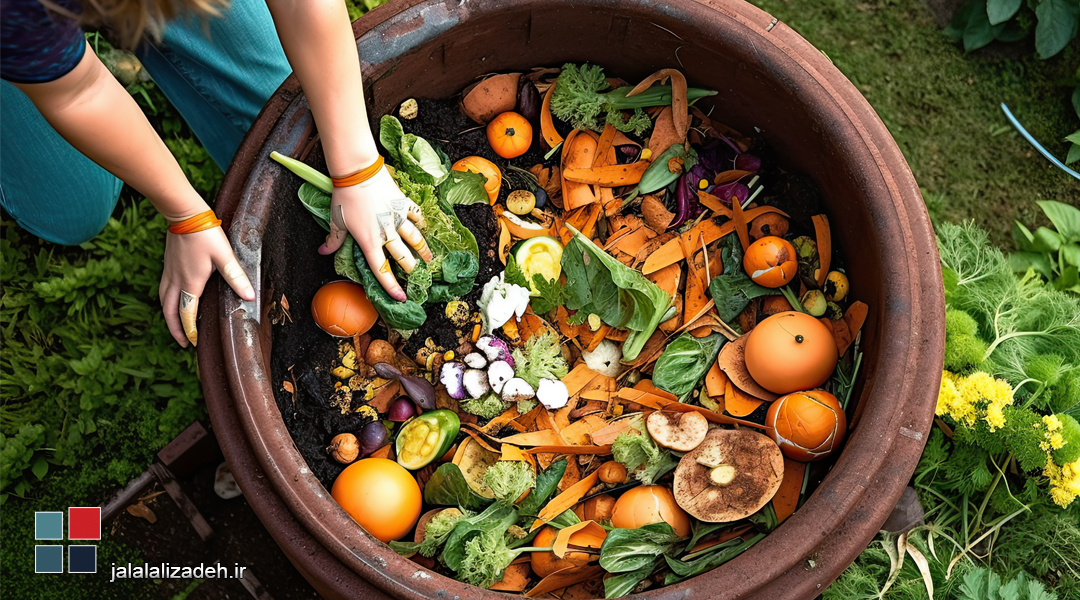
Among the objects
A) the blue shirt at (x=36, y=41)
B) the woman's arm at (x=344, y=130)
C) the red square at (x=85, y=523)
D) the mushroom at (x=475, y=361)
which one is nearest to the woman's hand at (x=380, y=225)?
the woman's arm at (x=344, y=130)

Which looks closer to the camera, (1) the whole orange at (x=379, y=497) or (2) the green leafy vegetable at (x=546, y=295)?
(1) the whole orange at (x=379, y=497)

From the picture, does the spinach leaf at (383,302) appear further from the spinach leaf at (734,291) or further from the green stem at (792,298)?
→ the green stem at (792,298)

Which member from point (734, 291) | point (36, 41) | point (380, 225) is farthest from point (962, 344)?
point (36, 41)

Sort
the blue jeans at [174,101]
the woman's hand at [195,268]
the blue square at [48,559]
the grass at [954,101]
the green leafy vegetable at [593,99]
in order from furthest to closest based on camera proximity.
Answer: the grass at [954,101] < the blue square at [48,559] < the green leafy vegetable at [593,99] < the blue jeans at [174,101] < the woman's hand at [195,268]

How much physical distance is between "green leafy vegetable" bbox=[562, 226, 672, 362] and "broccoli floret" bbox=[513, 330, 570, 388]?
10 centimetres

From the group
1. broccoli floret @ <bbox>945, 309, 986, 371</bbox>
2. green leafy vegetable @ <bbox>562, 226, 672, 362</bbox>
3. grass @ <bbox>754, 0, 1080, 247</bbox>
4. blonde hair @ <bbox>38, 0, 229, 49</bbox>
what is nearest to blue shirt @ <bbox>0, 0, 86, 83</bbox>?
blonde hair @ <bbox>38, 0, 229, 49</bbox>

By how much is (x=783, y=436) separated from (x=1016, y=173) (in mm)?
1684

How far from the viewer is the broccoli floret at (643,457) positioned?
1556 millimetres

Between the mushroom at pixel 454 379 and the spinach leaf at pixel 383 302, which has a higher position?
the spinach leaf at pixel 383 302

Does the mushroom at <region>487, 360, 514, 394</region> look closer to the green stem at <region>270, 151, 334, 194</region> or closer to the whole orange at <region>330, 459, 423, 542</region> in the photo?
the whole orange at <region>330, 459, 423, 542</region>

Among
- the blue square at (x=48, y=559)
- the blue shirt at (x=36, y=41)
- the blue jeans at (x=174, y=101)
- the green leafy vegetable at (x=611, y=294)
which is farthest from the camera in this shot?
the blue square at (x=48, y=559)

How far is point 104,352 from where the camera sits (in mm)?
2205

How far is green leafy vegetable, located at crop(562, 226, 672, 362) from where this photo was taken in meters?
1.65

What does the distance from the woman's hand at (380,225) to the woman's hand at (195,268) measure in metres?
0.24
